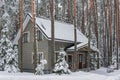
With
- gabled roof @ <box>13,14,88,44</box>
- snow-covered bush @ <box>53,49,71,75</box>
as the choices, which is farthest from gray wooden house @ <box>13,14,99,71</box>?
snow-covered bush @ <box>53,49,71,75</box>

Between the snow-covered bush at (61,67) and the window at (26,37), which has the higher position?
Result: the window at (26,37)

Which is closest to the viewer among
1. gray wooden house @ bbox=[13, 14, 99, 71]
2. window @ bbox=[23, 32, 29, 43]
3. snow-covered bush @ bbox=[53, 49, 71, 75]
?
snow-covered bush @ bbox=[53, 49, 71, 75]

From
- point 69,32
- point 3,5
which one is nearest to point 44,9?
point 3,5

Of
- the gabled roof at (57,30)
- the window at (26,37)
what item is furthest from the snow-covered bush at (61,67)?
the window at (26,37)

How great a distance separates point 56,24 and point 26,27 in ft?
Answer: 12.9

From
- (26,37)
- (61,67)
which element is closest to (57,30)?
(26,37)

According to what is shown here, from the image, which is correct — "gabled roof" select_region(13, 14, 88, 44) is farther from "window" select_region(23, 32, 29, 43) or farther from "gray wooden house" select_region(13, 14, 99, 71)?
"window" select_region(23, 32, 29, 43)

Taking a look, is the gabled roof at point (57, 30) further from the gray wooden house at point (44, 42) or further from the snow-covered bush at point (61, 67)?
the snow-covered bush at point (61, 67)

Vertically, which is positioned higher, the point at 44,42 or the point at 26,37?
the point at 26,37

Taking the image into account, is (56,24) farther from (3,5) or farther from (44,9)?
(44,9)

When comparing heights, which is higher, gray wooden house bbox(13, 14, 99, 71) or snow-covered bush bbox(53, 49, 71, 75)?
gray wooden house bbox(13, 14, 99, 71)

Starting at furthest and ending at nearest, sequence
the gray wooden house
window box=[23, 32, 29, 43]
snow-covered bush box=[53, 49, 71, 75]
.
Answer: window box=[23, 32, 29, 43]
the gray wooden house
snow-covered bush box=[53, 49, 71, 75]

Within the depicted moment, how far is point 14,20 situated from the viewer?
51.3 m

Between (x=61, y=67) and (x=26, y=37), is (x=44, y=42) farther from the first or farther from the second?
(x=61, y=67)
